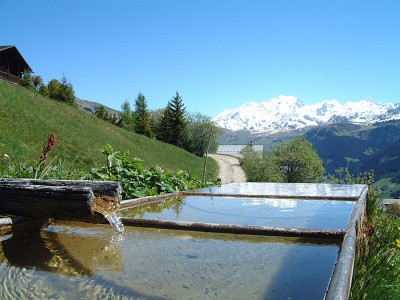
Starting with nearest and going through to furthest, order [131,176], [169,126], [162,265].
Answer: [162,265], [131,176], [169,126]

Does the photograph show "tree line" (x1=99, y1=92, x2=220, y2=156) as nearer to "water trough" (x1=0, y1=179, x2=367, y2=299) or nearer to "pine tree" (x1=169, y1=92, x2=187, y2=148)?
"pine tree" (x1=169, y1=92, x2=187, y2=148)

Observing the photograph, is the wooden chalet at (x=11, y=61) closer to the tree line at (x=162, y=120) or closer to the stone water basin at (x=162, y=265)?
the tree line at (x=162, y=120)

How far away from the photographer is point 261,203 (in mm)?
5820

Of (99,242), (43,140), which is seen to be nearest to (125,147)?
(43,140)

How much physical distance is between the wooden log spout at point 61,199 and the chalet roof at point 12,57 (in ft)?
142

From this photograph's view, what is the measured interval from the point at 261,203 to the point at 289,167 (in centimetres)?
3797

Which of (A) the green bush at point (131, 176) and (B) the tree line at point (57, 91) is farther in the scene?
(B) the tree line at point (57, 91)

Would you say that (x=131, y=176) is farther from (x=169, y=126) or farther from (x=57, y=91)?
(x=169, y=126)

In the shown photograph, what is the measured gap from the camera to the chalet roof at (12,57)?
41.2 metres

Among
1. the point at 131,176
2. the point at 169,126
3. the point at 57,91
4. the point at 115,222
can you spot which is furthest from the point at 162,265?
the point at 169,126

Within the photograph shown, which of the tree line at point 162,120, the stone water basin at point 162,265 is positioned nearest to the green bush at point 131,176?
the stone water basin at point 162,265

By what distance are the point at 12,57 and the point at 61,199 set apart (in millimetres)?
47776

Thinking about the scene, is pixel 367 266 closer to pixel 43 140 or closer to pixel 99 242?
pixel 99 242

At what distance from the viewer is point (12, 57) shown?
43.5m
